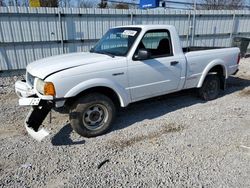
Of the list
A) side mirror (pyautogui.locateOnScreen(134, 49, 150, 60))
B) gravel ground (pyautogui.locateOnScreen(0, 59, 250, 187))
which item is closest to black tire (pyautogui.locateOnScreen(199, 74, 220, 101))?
gravel ground (pyautogui.locateOnScreen(0, 59, 250, 187))

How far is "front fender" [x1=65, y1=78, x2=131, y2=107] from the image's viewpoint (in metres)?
3.57

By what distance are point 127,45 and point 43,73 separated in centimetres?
164

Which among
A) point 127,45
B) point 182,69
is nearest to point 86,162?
point 127,45

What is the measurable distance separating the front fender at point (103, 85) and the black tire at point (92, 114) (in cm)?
20

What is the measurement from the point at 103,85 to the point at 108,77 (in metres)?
0.17

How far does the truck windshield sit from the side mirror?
22cm

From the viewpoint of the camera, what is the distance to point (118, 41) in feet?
15.0

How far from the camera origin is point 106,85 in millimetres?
3818

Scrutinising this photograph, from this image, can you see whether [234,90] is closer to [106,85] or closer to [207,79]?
[207,79]

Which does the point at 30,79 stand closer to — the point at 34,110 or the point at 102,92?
the point at 34,110

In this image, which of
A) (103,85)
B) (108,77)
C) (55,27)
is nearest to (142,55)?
(108,77)

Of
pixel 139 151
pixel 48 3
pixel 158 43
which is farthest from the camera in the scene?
pixel 48 3

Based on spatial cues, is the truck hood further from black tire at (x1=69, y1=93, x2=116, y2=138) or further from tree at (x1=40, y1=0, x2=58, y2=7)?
tree at (x1=40, y1=0, x2=58, y2=7)

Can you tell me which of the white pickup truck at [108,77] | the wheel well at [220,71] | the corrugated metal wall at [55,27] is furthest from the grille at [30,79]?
the corrugated metal wall at [55,27]
